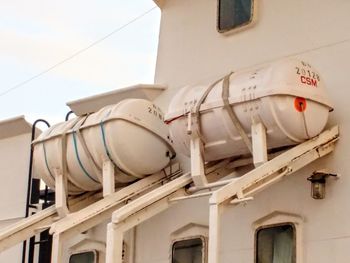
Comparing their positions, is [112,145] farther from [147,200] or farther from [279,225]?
[279,225]

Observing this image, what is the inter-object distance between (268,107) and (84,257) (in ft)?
11.5

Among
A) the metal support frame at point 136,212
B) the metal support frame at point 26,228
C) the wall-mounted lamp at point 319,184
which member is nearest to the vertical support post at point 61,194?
the metal support frame at point 26,228

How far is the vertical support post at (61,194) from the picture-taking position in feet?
30.1

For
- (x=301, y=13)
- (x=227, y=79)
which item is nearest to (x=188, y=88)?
(x=227, y=79)

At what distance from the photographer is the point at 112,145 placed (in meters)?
8.70

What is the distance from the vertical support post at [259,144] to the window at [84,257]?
9.77 ft

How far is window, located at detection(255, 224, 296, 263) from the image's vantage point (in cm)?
755

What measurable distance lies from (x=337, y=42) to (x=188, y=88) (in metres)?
1.44

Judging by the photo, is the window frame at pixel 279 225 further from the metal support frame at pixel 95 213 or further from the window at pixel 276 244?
the metal support frame at pixel 95 213

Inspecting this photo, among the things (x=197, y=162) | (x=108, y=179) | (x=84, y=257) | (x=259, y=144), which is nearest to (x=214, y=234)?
(x=259, y=144)

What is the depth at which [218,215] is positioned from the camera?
7062 millimetres

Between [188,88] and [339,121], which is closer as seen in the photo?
[339,121]

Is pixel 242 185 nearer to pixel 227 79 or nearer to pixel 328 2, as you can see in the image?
pixel 227 79

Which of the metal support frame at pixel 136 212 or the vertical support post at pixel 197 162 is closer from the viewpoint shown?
the metal support frame at pixel 136 212
